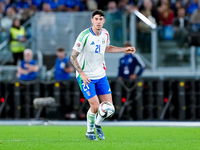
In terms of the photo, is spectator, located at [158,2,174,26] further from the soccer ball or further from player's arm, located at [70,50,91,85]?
the soccer ball

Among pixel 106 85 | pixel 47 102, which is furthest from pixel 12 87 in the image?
pixel 106 85

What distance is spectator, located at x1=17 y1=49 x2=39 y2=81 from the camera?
54.3ft

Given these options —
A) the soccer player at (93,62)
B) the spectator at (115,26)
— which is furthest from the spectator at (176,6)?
the soccer player at (93,62)

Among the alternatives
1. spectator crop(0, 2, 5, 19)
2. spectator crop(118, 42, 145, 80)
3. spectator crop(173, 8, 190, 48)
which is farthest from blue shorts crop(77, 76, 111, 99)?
spectator crop(0, 2, 5, 19)

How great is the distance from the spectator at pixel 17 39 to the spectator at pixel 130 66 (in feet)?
12.4

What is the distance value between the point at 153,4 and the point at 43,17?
153 inches

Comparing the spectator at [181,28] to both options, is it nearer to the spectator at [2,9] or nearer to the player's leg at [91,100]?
the spectator at [2,9]

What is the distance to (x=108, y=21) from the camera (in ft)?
57.4

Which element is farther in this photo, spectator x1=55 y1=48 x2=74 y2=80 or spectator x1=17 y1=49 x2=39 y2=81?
spectator x1=17 y1=49 x2=39 y2=81

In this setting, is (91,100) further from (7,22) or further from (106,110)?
(7,22)

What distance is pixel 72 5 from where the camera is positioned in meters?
19.8

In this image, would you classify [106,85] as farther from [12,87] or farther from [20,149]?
[12,87]

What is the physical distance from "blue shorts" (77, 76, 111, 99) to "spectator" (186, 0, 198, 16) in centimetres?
895

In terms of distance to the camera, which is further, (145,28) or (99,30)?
(145,28)
